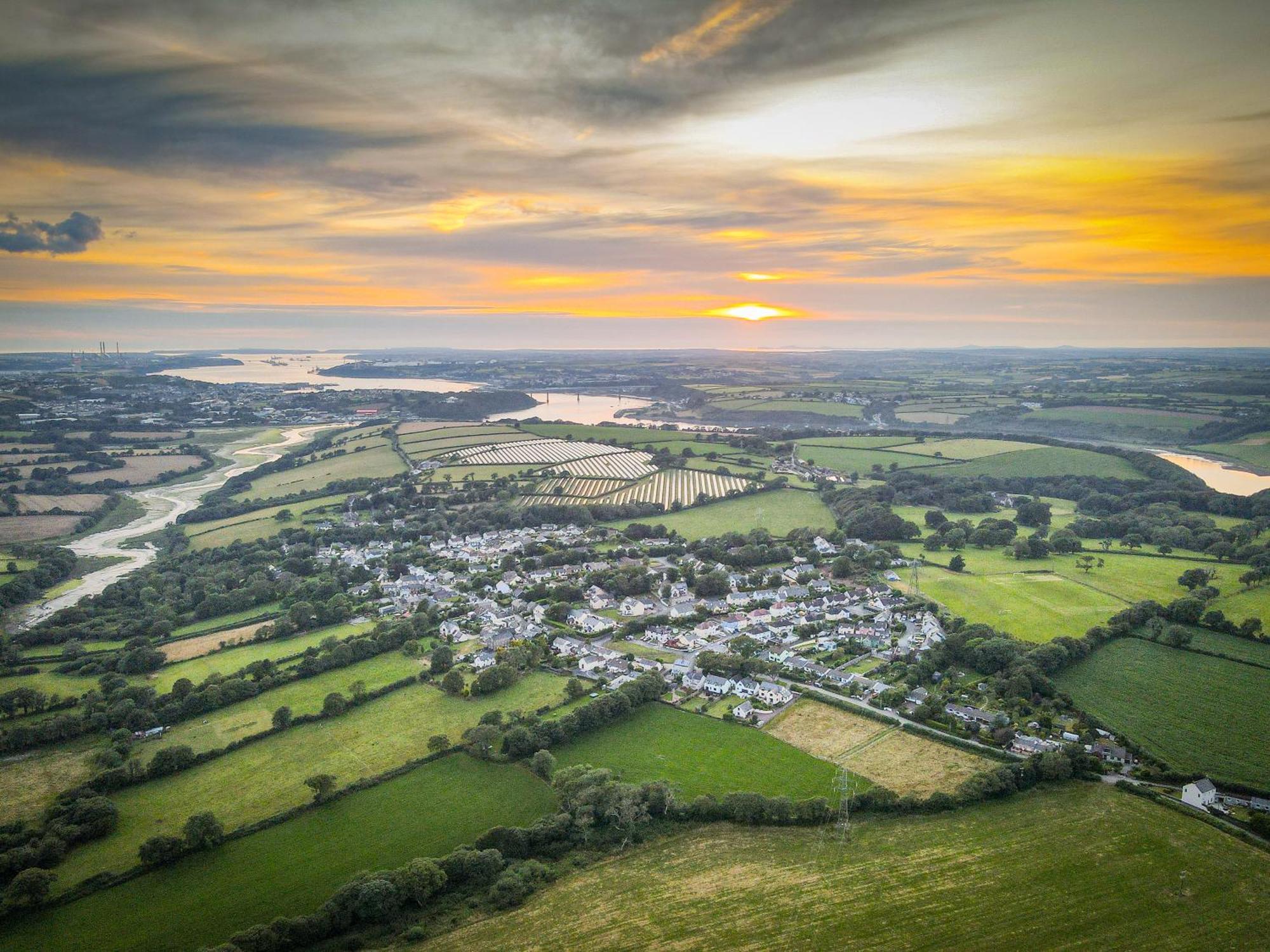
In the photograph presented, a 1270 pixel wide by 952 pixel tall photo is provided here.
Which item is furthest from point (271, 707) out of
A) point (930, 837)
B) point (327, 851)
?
point (930, 837)

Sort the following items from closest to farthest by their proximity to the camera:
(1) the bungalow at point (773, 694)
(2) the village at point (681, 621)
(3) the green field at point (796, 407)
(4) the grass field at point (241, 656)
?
(1) the bungalow at point (773, 694)
(2) the village at point (681, 621)
(4) the grass field at point (241, 656)
(3) the green field at point (796, 407)

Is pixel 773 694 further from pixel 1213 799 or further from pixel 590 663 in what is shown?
pixel 1213 799

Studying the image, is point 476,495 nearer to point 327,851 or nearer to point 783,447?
point 783,447

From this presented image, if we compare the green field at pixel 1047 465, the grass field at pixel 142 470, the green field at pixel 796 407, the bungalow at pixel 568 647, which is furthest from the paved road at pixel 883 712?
the green field at pixel 796 407

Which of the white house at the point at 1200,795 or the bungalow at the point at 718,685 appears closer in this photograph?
the white house at the point at 1200,795

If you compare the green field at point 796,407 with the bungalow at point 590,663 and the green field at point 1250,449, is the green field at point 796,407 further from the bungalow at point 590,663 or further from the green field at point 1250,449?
the bungalow at point 590,663

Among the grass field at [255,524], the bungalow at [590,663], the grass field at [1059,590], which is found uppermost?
the grass field at [1059,590]

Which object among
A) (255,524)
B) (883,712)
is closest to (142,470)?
(255,524)
